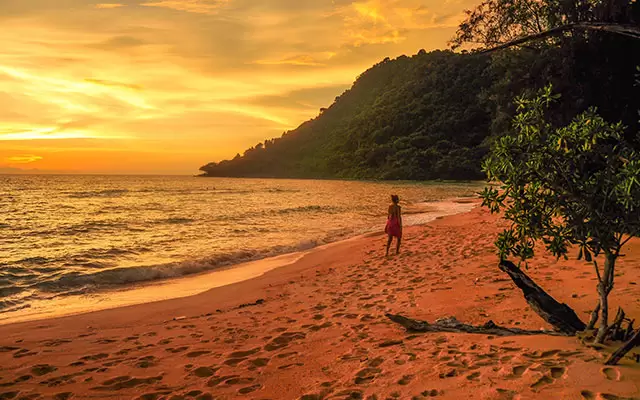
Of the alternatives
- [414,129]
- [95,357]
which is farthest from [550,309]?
[414,129]

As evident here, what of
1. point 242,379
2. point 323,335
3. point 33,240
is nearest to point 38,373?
point 242,379

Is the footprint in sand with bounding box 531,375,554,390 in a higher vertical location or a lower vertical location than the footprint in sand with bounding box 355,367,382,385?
higher

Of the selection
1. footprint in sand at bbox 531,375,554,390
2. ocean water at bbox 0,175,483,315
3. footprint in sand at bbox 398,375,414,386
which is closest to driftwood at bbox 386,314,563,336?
footprint in sand at bbox 531,375,554,390

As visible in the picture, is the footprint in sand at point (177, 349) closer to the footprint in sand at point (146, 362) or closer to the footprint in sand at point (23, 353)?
the footprint in sand at point (146, 362)

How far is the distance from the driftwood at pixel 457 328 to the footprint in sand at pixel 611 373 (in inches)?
46.6

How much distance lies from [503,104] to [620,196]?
21.0 meters

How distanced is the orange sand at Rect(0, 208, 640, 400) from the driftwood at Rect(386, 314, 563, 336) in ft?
0.61

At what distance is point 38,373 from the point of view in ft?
17.5

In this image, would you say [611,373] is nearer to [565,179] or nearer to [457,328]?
[565,179]

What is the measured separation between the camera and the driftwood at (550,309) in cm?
496

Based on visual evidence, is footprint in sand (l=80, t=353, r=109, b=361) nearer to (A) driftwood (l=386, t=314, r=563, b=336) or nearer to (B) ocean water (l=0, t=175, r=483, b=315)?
(A) driftwood (l=386, t=314, r=563, b=336)

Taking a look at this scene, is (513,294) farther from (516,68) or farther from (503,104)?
(503,104)

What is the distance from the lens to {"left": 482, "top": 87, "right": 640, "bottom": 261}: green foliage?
3.78 meters

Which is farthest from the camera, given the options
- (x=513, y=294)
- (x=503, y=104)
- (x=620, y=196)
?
(x=503, y=104)
